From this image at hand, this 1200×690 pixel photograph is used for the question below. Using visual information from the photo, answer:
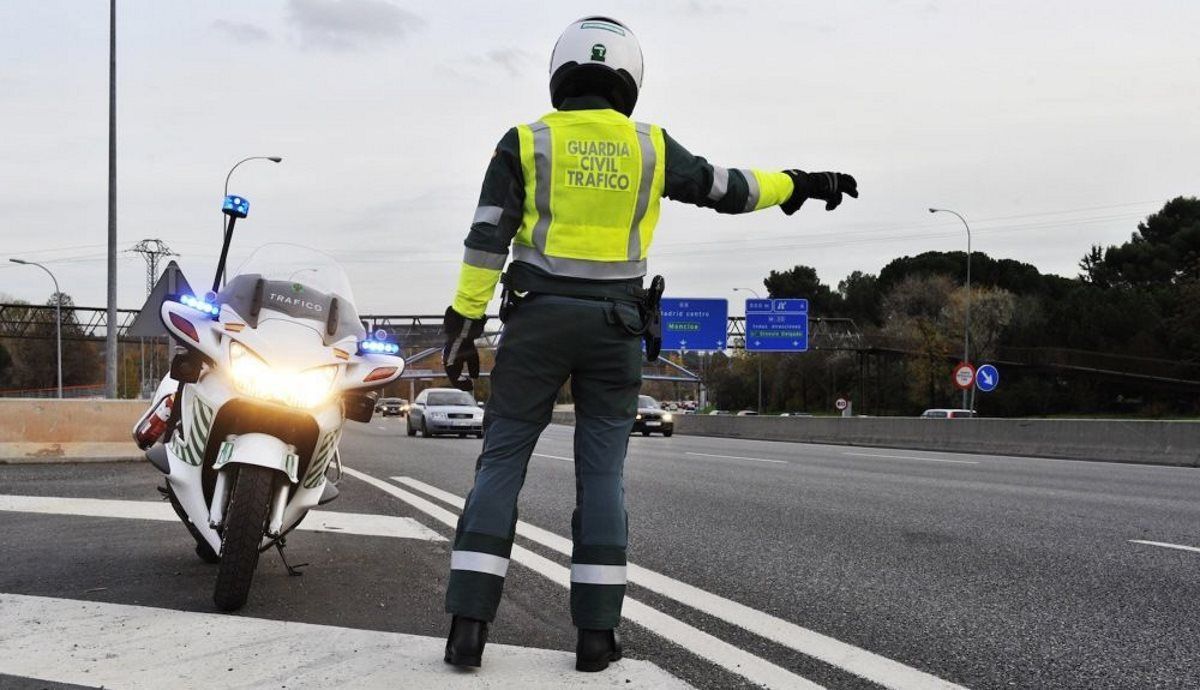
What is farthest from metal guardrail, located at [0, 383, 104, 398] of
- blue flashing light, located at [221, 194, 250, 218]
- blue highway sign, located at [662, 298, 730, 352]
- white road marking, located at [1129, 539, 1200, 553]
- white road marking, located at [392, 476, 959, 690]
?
white road marking, located at [1129, 539, 1200, 553]

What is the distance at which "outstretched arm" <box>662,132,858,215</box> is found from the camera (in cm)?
377

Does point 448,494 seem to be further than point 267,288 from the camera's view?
Yes

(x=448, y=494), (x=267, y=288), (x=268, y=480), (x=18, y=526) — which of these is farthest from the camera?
(x=448, y=494)

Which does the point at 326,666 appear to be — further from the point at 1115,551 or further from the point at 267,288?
the point at 1115,551

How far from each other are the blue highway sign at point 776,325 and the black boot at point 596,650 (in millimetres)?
39657

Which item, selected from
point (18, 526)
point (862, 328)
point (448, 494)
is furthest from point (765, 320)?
point (862, 328)

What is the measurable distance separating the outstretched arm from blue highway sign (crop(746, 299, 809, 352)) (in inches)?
1527

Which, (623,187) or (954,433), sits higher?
(623,187)

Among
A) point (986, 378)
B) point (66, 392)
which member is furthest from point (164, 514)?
point (66, 392)

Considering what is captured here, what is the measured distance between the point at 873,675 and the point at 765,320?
40.6 metres

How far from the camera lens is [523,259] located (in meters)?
3.60

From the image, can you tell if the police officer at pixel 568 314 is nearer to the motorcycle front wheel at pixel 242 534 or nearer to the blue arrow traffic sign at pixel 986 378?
the motorcycle front wheel at pixel 242 534

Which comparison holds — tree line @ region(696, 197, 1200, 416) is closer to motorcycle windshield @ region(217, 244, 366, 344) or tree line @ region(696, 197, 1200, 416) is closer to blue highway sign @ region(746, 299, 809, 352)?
blue highway sign @ region(746, 299, 809, 352)

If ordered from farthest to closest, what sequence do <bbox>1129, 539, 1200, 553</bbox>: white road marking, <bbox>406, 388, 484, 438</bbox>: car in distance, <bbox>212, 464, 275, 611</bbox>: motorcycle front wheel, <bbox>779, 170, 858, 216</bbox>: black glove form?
1. <bbox>406, 388, 484, 438</bbox>: car in distance
2. <bbox>1129, 539, 1200, 553</bbox>: white road marking
3. <bbox>779, 170, 858, 216</bbox>: black glove
4. <bbox>212, 464, 275, 611</bbox>: motorcycle front wheel
